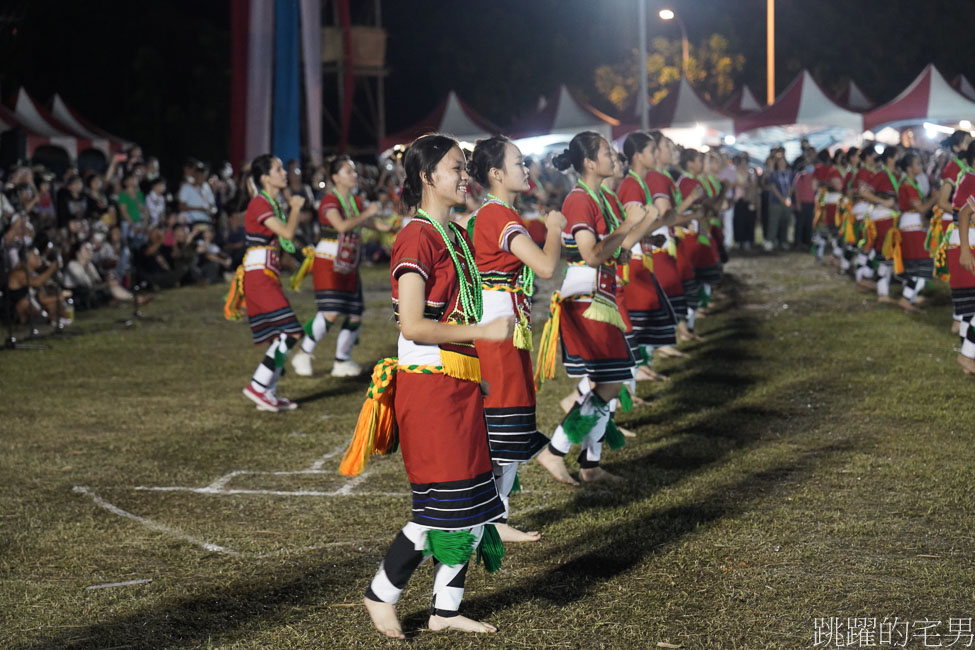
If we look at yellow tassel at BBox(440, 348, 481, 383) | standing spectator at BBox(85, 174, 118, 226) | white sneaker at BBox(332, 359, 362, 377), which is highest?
standing spectator at BBox(85, 174, 118, 226)

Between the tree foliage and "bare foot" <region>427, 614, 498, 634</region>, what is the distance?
4279 centimetres

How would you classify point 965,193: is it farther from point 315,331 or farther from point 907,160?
point 315,331

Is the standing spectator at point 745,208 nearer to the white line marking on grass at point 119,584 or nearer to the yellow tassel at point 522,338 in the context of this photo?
the yellow tassel at point 522,338

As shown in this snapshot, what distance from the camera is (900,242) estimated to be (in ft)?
40.3

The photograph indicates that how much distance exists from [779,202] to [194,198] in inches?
448

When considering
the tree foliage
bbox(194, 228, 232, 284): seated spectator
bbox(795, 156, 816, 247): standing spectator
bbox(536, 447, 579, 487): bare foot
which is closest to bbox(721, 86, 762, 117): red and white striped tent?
bbox(795, 156, 816, 247): standing spectator

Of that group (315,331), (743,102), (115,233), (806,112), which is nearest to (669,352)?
(315,331)

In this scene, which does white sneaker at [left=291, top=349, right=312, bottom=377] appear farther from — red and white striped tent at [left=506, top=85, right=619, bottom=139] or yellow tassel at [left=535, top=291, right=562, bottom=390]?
red and white striped tent at [left=506, top=85, right=619, bottom=139]

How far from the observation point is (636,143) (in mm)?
7668

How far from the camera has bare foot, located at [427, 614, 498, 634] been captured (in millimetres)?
4242

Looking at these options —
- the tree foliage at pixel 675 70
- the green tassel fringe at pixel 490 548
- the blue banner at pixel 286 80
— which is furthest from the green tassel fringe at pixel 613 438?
the tree foliage at pixel 675 70

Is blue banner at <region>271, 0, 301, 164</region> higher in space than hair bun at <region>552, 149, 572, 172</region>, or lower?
higher

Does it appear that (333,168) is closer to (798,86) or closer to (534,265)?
(534,265)

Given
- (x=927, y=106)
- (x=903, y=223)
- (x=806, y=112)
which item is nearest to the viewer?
(x=903, y=223)
